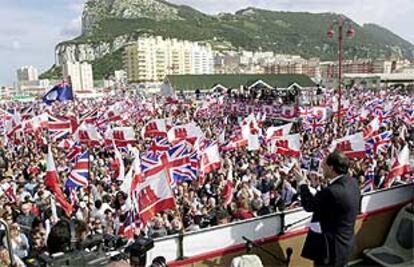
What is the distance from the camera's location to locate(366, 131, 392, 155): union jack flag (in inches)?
594

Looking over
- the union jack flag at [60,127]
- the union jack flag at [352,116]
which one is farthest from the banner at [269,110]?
the union jack flag at [60,127]

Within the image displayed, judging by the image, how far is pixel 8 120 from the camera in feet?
72.6

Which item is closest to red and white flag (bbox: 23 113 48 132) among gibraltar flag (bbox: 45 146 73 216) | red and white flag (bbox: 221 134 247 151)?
red and white flag (bbox: 221 134 247 151)

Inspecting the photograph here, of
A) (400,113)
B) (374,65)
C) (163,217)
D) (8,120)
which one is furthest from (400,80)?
(163,217)

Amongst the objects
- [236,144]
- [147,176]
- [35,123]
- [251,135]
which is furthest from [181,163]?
[35,123]

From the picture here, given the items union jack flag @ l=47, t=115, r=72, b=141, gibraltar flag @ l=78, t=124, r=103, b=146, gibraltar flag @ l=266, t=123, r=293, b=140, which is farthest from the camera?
union jack flag @ l=47, t=115, r=72, b=141

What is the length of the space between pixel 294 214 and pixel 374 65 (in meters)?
196

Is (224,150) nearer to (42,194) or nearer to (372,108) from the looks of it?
(42,194)

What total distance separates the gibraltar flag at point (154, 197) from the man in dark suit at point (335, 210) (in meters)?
3.16

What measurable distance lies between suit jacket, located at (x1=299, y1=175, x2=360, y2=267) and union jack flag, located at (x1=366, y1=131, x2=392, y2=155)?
10.6m

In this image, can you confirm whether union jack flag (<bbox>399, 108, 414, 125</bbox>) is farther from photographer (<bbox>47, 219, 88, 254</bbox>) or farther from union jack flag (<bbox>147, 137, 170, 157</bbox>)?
photographer (<bbox>47, 219, 88, 254</bbox>)

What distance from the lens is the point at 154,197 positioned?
7.72m

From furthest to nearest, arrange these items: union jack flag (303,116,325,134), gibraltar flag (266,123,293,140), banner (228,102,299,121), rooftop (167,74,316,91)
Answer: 1. rooftop (167,74,316,91)
2. banner (228,102,299,121)
3. union jack flag (303,116,325,134)
4. gibraltar flag (266,123,293,140)

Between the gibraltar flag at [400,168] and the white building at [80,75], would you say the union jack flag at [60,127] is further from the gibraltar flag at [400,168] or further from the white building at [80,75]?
the white building at [80,75]
